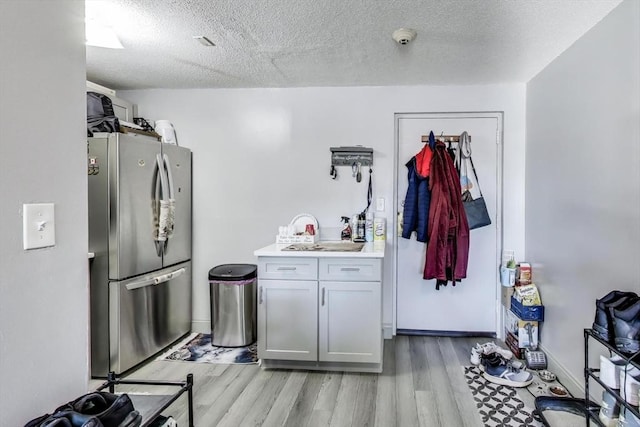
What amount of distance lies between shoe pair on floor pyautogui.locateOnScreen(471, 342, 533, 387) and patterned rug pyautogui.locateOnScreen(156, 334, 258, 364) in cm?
172

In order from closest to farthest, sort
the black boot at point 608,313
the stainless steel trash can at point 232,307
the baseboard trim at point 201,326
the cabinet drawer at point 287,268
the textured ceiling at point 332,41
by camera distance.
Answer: the black boot at point 608,313, the textured ceiling at point 332,41, the cabinet drawer at point 287,268, the stainless steel trash can at point 232,307, the baseboard trim at point 201,326

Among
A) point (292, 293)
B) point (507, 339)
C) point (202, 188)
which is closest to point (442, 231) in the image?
point (507, 339)

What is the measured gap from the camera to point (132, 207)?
2809 mm

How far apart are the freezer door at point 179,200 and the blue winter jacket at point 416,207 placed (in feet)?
6.54

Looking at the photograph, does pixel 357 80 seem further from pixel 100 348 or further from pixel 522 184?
pixel 100 348

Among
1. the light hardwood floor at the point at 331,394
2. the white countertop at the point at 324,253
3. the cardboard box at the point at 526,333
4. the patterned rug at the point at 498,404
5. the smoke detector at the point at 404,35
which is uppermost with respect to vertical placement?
the smoke detector at the point at 404,35

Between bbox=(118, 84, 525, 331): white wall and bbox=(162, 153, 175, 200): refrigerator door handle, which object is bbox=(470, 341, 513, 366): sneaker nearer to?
bbox=(118, 84, 525, 331): white wall

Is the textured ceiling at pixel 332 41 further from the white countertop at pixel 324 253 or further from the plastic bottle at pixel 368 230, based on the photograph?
the white countertop at pixel 324 253

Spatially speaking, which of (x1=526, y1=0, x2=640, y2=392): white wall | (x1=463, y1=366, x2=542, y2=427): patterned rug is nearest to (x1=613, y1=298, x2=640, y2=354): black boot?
(x1=526, y1=0, x2=640, y2=392): white wall

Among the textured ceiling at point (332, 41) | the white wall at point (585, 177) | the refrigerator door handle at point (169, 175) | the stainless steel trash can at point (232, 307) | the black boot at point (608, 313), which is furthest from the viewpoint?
the stainless steel trash can at point (232, 307)

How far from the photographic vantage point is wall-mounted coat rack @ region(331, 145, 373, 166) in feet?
11.5

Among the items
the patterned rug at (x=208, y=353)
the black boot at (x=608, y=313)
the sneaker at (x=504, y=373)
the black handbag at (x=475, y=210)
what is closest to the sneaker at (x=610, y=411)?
the black boot at (x=608, y=313)

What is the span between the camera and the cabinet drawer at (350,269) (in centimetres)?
272

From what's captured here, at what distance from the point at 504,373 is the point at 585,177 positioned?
1424 millimetres
